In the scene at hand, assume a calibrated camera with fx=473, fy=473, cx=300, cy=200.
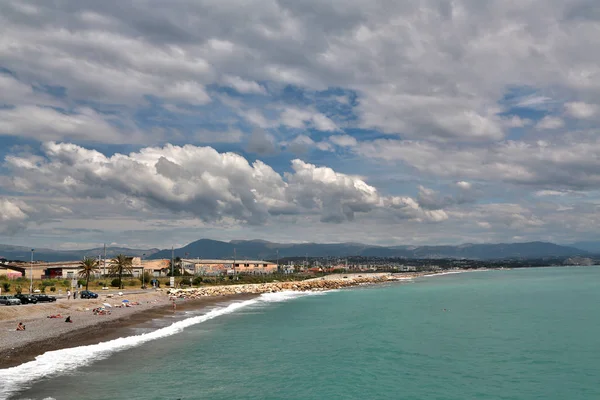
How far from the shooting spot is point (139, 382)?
28.8 metres

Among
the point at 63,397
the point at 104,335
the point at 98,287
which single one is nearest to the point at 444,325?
the point at 104,335

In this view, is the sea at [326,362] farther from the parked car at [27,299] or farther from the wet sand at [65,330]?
the parked car at [27,299]

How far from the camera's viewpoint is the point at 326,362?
3653 cm

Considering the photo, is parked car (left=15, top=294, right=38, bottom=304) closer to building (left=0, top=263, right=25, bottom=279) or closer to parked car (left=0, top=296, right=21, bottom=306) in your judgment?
parked car (left=0, top=296, right=21, bottom=306)

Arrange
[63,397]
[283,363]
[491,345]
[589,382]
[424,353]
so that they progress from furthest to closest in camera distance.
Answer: [491,345] → [424,353] → [283,363] → [589,382] → [63,397]

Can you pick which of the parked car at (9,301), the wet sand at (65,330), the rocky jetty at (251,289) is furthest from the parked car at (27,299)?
the rocky jetty at (251,289)

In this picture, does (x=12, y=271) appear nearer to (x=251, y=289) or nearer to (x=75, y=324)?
(x=251, y=289)

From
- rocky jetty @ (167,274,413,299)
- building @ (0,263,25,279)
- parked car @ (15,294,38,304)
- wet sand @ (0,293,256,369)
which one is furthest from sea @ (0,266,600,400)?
building @ (0,263,25,279)

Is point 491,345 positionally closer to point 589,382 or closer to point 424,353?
point 424,353

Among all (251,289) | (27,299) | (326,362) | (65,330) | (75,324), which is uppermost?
(27,299)

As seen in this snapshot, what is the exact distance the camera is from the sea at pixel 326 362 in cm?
2795

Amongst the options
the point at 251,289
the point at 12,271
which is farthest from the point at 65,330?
the point at 12,271

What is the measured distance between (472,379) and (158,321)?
38.6m

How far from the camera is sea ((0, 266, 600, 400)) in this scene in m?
28.0
